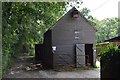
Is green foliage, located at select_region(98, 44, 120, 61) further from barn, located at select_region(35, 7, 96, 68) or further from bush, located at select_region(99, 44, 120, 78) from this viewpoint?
barn, located at select_region(35, 7, 96, 68)

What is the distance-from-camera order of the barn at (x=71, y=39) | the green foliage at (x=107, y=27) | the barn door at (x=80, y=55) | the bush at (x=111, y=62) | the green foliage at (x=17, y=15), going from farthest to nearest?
1. the green foliage at (x=107, y=27)
2. the barn door at (x=80, y=55)
3. the barn at (x=71, y=39)
4. the green foliage at (x=17, y=15)
5. the bush at (x=111, y=62)

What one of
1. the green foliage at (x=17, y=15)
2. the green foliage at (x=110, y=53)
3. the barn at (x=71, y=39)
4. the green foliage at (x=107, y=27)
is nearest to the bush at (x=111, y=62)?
the green foliage at (x=110, y=53)

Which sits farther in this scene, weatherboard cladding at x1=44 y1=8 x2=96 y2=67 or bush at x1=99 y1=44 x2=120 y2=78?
weatherboard cladding at x1=44 y1=8 x2=96 y2=67

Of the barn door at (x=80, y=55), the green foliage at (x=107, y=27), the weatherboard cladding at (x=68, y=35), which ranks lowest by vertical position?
the barn door at (x=80, y=55)

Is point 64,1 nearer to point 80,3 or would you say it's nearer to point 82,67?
point 80,3

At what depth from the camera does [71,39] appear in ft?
62.7

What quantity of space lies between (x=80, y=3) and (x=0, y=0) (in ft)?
15.9

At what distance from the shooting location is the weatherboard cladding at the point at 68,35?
741 inches

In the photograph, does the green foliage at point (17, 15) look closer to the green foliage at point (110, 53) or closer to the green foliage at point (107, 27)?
the green foliage at point (110, 53)

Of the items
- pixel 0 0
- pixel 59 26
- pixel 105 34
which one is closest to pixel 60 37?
pixel 59 26

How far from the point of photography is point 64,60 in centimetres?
1892

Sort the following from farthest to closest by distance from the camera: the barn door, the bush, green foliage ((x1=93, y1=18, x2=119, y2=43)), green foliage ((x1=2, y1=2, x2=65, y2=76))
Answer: green foliage ((x1=93, y1=18, x2=119, y2=43))
the barn door
green foliage ((x1=2, y1=2, x2=65, y2=76))
the bush

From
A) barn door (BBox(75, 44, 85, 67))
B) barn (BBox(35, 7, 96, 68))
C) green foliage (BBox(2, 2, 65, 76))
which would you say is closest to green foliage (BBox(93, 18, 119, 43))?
barn (BBox(35, 7, 96, 68))

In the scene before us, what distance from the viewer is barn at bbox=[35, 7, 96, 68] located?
61.7 ft
